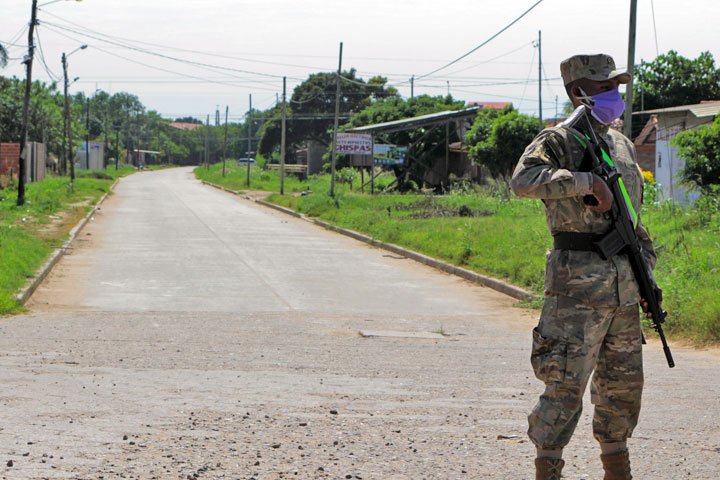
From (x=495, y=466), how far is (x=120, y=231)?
22.1 meters

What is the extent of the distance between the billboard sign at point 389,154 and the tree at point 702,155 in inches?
1027

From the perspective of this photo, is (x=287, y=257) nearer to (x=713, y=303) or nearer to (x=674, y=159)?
(x=713, y=303)

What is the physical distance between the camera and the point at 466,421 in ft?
20.6

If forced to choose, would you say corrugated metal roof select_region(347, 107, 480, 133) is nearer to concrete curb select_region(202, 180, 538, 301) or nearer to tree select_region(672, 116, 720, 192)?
concrete curb select_region(202, 180, 538, 301)

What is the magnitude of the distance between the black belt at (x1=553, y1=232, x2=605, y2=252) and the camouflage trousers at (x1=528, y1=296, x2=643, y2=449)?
0.22 metres

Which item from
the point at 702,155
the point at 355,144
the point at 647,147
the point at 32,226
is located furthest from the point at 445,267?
the point at 355,144

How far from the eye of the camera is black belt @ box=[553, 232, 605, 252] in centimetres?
445

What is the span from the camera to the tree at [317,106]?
91.5 metres

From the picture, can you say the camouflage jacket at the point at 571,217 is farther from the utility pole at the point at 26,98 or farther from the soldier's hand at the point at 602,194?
the utility pole at the point at 26,98

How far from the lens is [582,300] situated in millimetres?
4387

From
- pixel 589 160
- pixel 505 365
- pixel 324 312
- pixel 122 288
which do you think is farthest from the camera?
pixel 122 288

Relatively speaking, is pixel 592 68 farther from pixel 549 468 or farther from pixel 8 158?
pixel 8 158

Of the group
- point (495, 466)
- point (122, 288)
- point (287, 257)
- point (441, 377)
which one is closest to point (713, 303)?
point (441, 377)

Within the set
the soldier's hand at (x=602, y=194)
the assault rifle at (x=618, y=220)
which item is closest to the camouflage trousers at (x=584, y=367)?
the assault rifle at (x=618, y=220)
